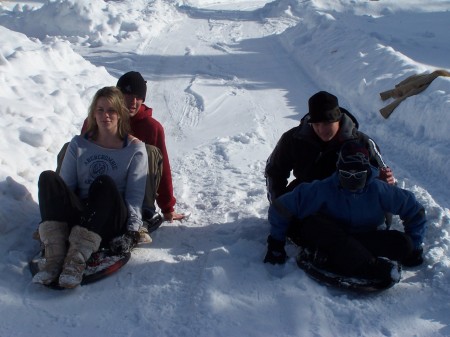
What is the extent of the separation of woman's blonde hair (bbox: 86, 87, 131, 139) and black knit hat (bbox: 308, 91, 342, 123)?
1.41m

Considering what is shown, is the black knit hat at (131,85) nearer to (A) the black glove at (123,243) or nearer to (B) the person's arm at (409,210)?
(A) the black glove at (123,243)

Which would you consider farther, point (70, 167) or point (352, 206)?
point (70, 167)

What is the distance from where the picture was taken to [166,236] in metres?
4.57

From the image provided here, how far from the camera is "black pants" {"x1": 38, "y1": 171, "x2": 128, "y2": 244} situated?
378 centimetres

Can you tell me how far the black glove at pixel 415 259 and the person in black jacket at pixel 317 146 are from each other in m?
0.53

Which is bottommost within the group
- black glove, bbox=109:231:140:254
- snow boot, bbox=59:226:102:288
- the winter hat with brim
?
black glove, bbox=109:231:140:254

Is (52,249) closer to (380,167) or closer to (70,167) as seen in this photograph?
(70,167)

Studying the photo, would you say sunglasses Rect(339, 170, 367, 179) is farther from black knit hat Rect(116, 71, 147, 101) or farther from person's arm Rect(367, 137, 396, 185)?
black knit hat Rect(116, 71, 147, 101)

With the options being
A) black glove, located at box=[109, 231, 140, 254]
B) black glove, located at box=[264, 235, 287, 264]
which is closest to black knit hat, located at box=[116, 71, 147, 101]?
black glove, located at box=[109, 231, 140, 254]

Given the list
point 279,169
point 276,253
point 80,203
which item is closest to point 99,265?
point 80,203

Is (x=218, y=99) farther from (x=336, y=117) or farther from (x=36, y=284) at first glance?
(x=36, y=284)

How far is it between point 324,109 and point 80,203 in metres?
1.85

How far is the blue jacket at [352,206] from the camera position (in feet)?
12.5

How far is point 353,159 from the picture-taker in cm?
364
